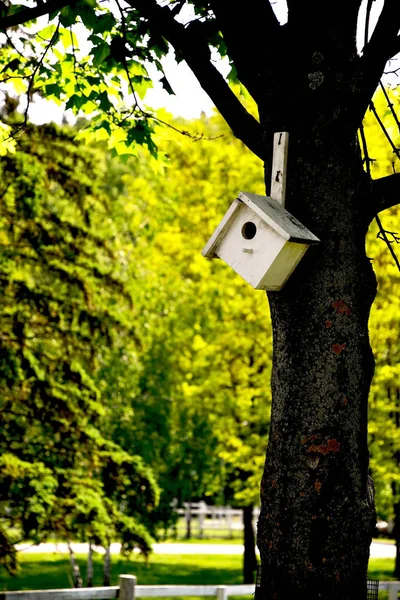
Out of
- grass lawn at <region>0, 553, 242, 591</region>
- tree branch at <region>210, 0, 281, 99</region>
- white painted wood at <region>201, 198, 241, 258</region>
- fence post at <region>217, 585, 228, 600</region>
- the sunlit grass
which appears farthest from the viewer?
the sunlit grass

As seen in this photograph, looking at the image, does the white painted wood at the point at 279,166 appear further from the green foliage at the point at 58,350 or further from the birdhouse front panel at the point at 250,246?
the green foliage at the point at 58,350

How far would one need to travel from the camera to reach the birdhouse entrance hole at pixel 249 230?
3.63m

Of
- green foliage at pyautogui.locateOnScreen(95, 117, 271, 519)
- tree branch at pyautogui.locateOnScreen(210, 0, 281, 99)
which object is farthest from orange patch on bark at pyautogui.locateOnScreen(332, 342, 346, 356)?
green foliage at pyautogui.locateOnScreen(95, 117, 271, 519)

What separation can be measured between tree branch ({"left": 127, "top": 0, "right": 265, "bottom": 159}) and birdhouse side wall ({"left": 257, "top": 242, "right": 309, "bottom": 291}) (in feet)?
1.78

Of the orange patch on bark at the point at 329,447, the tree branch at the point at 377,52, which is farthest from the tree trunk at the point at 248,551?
the tree branch at the point at 377,52

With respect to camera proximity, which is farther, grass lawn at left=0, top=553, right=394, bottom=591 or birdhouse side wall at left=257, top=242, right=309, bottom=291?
grass lawn at left=0, top=553, right=394, bottom=591

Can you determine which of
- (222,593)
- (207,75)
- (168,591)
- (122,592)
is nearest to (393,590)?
(222,593)

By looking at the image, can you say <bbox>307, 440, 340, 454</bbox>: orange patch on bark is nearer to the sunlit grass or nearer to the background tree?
the background tree

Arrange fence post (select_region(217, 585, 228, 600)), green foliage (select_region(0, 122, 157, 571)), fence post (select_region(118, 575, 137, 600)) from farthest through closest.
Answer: green foliage (select_region(0, 122, 157, 571))
fence post (select_region(217, 585, 228, 600))
fence post (select_region(118, 575, 137, 600))

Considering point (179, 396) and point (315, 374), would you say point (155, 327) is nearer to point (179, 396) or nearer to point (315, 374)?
point (179, 396)

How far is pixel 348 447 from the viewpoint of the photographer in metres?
3.21

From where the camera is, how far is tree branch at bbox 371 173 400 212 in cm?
344

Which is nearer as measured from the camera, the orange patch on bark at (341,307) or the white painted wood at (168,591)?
the orange patch on bark at (341,307)

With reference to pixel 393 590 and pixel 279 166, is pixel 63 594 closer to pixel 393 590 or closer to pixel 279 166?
pixel 393 590
